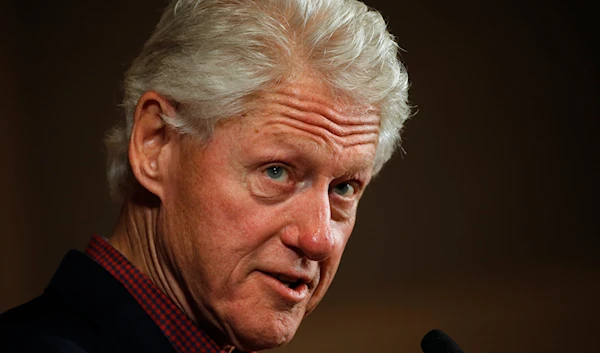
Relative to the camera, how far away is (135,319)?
58.7 inches

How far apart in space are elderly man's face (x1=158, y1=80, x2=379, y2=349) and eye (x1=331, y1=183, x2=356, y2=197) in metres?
0.07

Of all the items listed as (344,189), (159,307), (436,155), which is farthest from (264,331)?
(436,155)

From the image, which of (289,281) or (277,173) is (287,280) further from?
(277,173)

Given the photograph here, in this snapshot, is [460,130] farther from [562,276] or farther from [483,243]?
[562,276]

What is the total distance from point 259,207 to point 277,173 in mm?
68

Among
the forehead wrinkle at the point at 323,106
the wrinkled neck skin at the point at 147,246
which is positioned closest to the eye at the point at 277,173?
the forehead wrinkle at the point at 323,106

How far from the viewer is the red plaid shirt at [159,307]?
1530mm

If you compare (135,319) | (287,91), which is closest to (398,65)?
(287,91)

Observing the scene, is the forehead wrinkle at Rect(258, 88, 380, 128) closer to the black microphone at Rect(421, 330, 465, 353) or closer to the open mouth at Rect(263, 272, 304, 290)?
the open mouth at Rect(263, 272, 304, 290)

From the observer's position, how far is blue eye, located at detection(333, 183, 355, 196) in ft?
5.27

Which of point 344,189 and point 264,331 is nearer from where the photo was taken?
point 264,331

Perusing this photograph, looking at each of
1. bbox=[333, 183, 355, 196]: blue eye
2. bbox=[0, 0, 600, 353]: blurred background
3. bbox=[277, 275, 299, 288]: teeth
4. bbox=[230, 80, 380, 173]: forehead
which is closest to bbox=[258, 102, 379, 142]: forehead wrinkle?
bbox=[230, 80, 380, 173]: forehead

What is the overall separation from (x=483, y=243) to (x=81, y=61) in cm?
154

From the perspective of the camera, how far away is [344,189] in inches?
63.7
